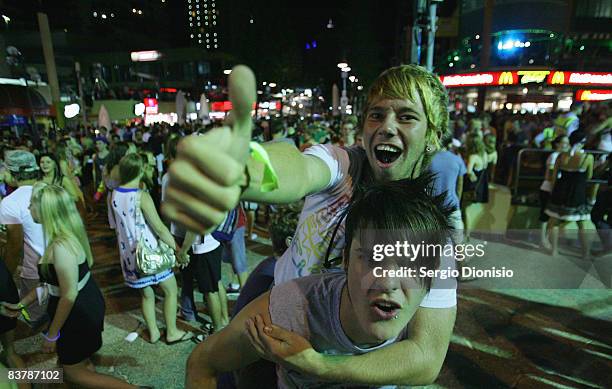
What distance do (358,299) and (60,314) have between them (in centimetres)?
266

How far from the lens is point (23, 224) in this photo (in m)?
3.48

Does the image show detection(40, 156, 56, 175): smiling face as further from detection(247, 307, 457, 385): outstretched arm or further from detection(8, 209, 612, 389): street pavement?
detection(247, 307, 457, 385): outstretched arm

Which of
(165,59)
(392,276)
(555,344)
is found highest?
(165,59)

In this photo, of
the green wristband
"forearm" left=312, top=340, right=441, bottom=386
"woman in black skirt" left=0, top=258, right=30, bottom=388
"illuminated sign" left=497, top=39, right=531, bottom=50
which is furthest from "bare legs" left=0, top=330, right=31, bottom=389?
"illuminated sign" left=497, top=39, right=531, bottom=50

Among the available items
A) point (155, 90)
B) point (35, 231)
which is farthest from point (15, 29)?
point (35, 231)

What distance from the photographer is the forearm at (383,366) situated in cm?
115

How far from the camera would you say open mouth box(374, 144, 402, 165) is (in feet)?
5.12

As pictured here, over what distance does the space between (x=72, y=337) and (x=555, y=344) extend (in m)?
4.58

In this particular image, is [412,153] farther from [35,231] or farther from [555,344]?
[35,231]

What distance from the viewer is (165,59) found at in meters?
47.6

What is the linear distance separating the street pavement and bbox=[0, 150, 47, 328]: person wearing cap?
0.91 m

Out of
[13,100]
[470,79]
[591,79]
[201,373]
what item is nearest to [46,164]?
[201,373]

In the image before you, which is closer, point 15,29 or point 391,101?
point 391,101

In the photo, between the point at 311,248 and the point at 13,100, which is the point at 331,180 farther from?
the point at 13,100
